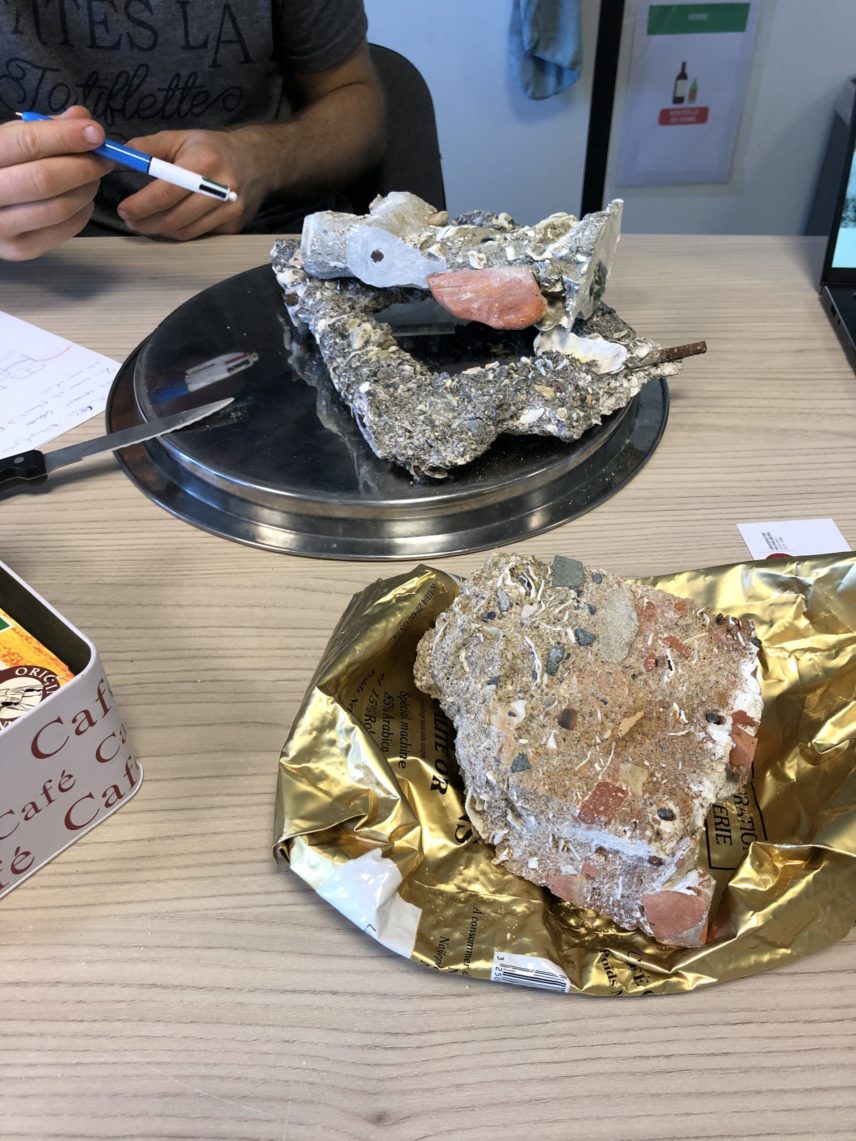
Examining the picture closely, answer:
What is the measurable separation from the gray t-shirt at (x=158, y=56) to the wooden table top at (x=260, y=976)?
1.98 feet

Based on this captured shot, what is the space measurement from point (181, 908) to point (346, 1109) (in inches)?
5.2

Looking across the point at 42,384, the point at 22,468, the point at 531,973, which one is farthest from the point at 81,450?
the point at 531,973

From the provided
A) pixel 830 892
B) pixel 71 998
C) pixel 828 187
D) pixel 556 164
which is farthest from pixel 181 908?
pixel 828 187

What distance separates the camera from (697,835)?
0.43 m

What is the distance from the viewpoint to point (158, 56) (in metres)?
1.08

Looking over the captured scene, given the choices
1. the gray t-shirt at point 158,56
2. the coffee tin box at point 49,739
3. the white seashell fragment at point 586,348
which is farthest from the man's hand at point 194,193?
the coffee tin box at point 49,739

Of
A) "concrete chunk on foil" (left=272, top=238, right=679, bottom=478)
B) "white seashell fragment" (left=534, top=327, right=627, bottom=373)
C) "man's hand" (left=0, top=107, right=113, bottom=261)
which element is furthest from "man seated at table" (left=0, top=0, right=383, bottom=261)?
"white seashell fragment" (left=534, top=327, right=627, bottom=373)

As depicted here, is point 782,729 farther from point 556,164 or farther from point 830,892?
point 556,164

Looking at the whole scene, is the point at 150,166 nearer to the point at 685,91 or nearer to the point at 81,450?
the point at 81,450

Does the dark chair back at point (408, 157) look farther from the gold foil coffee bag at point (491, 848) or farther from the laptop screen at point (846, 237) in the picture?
the gold foil coffee bag at point (491, 848)

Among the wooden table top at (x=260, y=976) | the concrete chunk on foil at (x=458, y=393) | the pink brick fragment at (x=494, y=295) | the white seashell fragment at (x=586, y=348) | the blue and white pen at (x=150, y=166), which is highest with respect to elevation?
the blue and white pen at (x=150, y=166)

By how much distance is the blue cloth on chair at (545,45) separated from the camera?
1723 mm

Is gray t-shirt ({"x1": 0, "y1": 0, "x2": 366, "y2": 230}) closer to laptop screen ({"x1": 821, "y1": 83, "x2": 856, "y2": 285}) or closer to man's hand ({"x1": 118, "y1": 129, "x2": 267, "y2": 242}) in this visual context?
man's hand ({"x1": 118, "y1": 129, "x2": 267, "y2": 242})

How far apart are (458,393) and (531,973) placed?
41 centimetres
